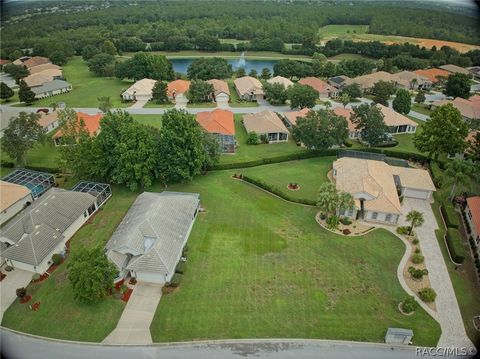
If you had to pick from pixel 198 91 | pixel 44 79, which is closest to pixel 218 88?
pixel 198 91

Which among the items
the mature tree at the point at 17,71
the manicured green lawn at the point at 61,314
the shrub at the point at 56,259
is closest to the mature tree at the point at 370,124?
the manicured green lawn at the point at 61,314

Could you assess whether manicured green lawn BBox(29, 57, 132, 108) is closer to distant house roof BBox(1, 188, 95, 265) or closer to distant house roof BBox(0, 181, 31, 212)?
distant house roof BBox(0, 181, 31, 212)

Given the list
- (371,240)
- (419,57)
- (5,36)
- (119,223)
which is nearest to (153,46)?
(5,36)

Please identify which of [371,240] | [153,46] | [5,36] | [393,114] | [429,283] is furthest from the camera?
[153,46]

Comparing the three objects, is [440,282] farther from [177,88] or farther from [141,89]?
[141,89]

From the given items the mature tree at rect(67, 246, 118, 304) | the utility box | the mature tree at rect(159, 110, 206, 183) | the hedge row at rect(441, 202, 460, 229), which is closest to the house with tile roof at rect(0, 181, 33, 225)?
the mature tree at rect(159, 110, 206, 183)

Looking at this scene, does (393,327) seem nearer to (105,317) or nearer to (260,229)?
(260,229)

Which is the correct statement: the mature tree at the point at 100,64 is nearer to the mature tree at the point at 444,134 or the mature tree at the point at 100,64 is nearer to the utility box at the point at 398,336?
the mature tree at the point at 444,134

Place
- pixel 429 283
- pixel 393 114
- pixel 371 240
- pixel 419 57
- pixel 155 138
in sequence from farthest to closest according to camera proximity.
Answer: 1. pixel 419 57
2. pixel 393 114
3. pixel 155 138
4. pixel 371 240
5. pixel 429 283
